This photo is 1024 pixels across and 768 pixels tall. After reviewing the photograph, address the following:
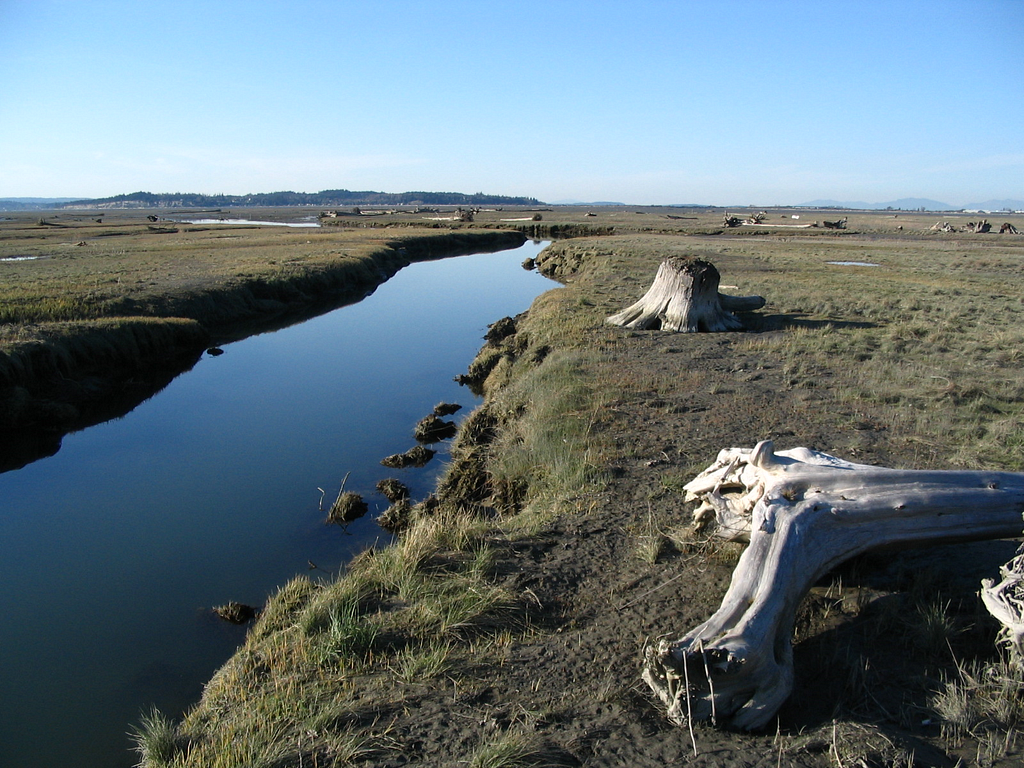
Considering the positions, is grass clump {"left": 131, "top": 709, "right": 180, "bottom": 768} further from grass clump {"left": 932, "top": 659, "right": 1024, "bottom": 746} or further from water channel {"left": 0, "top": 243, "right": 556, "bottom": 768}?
grass clump {"left": 932, "top": 659, "right": 1024, "bottom": 746}

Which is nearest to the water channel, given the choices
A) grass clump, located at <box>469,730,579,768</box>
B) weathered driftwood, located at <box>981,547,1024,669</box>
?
grass clump, located at <box>469,730,579,768</box>

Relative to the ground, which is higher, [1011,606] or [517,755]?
[1011,606]

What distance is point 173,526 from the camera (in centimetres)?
909

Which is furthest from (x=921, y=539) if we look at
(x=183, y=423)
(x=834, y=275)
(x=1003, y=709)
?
(x=834, y=275)

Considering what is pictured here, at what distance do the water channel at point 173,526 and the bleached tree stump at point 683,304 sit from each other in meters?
5.15

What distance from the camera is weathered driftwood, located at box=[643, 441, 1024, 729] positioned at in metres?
3.72

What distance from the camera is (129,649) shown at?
639 centimetres

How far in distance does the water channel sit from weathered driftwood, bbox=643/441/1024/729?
4.50 meters

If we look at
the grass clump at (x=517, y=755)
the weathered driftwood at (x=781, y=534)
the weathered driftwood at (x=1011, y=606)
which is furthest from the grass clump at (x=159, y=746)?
the weathered driftwood at (x=1011, y=606)

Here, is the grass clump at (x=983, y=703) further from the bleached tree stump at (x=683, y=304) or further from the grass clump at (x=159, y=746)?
the bleached tree stump at (x=683, y=304)

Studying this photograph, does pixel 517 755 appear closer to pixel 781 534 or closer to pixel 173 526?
pixel 781 534

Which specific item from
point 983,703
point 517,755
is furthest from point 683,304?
point 517,755

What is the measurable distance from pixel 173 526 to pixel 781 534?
8.19 m

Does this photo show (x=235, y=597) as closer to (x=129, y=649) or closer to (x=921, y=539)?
(x=129, y=649)
